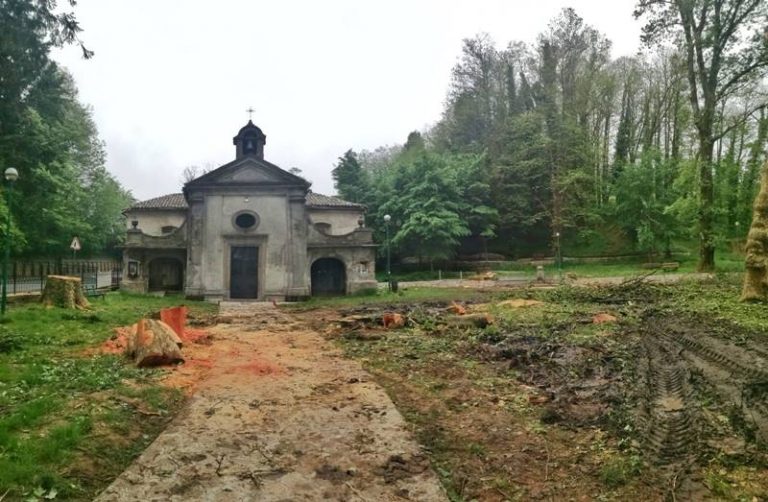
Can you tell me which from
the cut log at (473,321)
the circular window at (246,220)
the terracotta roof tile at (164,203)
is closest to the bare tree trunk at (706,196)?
the cut log at (473,321)

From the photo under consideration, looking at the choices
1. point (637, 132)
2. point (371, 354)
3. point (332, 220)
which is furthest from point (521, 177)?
point (371, 354)

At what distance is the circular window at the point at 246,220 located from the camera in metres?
26.0

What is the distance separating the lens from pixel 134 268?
26.0 meters

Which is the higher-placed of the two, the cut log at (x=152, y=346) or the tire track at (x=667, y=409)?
the cut log at (x=152, y=346)

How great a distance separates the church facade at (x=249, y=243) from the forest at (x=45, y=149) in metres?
6.78

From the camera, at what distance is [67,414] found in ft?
20.3

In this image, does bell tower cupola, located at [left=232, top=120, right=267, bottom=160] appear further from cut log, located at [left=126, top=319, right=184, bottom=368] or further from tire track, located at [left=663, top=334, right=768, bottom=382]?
tire track, located at [left=663, top=334, right=768, bottom=382]

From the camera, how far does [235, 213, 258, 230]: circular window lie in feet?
85.3

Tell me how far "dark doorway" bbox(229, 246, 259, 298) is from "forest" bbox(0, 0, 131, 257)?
9508 millimetres

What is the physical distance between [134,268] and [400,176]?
70.1ft

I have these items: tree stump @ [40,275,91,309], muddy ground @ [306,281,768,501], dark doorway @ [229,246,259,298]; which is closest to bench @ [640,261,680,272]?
muddy ground @ [306,281,768,501]

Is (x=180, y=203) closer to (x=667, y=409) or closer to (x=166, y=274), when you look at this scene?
(x=166, y=274)

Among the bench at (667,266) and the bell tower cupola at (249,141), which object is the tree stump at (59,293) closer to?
the bell tower cupola at (249,141)

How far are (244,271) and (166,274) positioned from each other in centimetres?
447
